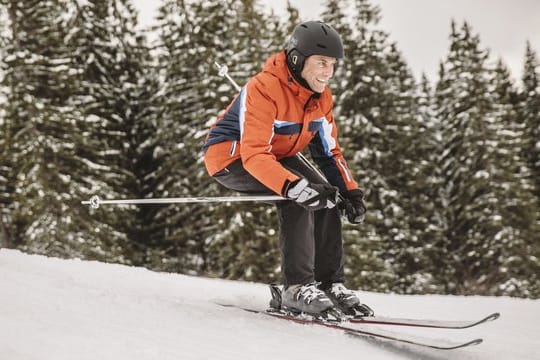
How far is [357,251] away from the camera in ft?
59.2

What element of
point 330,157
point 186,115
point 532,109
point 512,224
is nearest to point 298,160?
point 330,157

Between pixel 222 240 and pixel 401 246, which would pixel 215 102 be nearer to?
pixel 222 240

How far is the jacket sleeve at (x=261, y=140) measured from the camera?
3561 millimetres

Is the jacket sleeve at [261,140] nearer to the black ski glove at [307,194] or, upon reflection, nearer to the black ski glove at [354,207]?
the black ski glove at [307,194]

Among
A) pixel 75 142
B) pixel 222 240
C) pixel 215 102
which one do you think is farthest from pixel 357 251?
pixel 75 142

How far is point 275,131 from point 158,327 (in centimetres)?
160

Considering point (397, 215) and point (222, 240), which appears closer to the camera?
point (222, 240)

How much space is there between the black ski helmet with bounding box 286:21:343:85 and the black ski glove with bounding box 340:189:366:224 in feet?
3.15

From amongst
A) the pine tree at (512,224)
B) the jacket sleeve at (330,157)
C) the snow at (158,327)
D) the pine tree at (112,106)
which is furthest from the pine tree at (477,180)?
the jacket sleeve at (330,157)

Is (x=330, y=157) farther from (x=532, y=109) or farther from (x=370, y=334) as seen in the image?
(x=532, y=109)

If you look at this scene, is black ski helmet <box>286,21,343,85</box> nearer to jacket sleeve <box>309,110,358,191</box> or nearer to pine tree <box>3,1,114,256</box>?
jacket sleeve <box>309,110,358,191</box>

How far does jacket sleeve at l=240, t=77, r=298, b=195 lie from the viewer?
140 inches

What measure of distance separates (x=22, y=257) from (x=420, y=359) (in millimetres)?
3711

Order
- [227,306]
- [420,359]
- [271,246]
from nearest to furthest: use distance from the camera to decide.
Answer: [420,359]
[227,306]
[271,246]
